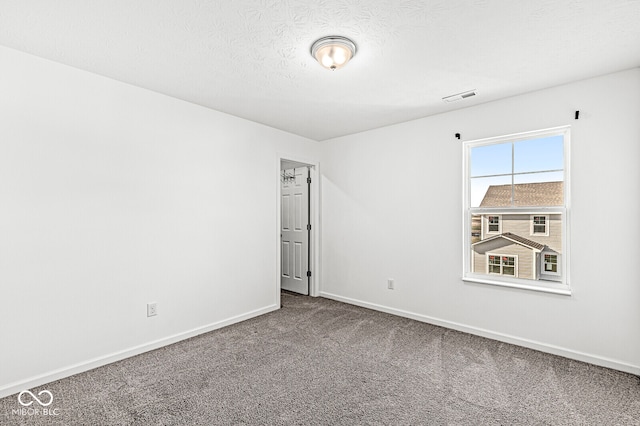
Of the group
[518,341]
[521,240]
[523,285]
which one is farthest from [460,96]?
[518,341]

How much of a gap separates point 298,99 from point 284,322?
248 centimetres

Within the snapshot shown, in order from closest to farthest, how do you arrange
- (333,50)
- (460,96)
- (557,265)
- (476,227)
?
1. (333,50)
2. (557,265)
3. (460,96)
4. (476,227)

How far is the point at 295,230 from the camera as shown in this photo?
5.17 meters

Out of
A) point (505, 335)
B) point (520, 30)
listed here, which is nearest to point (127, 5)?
point (520, 30)

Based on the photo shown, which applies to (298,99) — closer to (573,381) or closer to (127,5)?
(127,5)

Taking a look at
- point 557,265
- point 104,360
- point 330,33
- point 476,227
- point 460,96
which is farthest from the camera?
point 476,227

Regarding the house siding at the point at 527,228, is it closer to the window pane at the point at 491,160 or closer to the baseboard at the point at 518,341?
the window pane at the point at 491,160

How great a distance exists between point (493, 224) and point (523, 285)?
0.66m

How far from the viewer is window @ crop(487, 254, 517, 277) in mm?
3273

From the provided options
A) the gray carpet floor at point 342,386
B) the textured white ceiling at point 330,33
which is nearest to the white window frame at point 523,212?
the textured white ceiling at point 330,33

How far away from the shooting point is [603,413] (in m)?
2.05

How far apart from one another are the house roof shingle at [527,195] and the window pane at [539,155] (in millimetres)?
160
